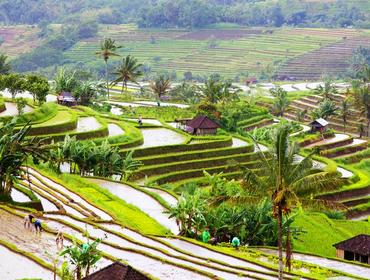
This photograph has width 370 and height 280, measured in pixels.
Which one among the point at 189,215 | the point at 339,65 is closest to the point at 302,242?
the point at 189,215

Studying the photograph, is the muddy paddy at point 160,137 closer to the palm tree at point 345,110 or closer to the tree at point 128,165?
the tree at point 128,165

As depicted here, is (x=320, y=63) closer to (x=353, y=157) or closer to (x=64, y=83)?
(x=353, y=157)

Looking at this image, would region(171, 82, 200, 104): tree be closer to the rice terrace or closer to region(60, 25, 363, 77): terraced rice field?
the rice terrace

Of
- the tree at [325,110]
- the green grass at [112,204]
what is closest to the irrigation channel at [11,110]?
the green grass at [112,204]

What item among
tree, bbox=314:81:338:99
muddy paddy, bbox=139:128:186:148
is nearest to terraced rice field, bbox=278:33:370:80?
tree, bbox=314:81:338:99

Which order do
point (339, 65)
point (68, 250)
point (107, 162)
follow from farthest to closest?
point (339, 65)
point (107, 162)
point (68, 250)

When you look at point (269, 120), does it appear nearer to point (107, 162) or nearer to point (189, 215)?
point (107, 162)

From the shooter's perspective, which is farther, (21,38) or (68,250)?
(21,38)

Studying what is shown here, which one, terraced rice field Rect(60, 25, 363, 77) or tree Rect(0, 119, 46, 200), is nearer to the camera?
tree Rect(0, 119, 46, 200)
